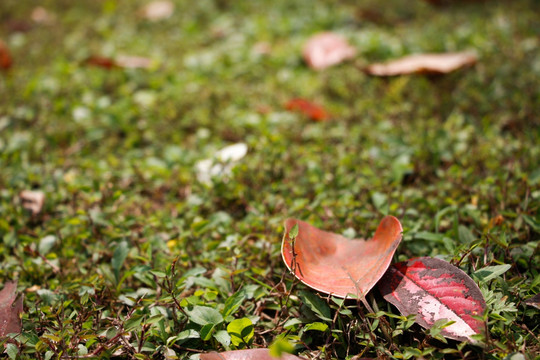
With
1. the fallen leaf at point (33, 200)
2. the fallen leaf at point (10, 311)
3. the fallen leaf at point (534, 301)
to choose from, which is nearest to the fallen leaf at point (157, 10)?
the fallen leaf at point (33, 200)

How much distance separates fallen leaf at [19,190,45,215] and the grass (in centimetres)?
3

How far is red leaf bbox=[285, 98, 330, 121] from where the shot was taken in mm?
2623

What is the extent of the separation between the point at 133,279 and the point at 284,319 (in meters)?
0.60

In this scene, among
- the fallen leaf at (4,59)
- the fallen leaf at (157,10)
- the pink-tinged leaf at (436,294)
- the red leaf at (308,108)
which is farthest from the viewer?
the fallen leaf at (157,10)

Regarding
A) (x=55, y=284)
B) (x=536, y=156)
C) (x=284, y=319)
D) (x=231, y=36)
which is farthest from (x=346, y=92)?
(x=55, y=284)

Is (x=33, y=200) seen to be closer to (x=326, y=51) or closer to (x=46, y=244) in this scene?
(x=46, y=244)

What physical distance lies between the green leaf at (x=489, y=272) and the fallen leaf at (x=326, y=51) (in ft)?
7.11

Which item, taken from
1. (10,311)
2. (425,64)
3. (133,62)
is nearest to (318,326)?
(10,311)

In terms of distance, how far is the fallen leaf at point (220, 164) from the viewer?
81.2 inches

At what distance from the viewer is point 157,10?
14.7ft

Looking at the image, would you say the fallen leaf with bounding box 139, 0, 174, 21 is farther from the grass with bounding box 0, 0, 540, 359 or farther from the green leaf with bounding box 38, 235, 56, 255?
the green leaf with bounding box 38, 235, 56, 255

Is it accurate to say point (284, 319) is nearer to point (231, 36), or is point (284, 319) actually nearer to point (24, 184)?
point (24, 184)

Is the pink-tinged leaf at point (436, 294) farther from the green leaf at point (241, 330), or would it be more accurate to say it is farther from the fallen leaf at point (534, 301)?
the green leaf at point (241, 330)

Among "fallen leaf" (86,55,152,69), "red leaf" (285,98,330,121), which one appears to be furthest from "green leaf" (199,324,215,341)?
"fallen leaf" (86,55,152,69)
